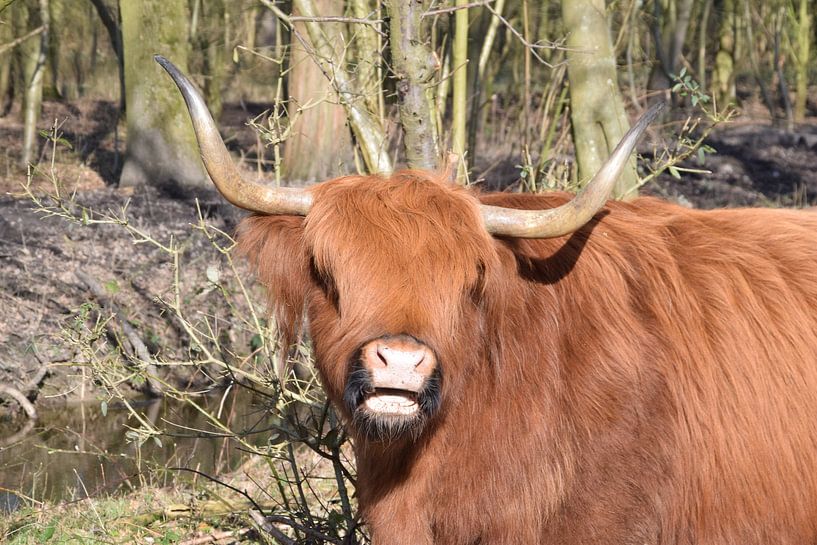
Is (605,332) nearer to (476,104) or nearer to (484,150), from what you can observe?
(476,104)

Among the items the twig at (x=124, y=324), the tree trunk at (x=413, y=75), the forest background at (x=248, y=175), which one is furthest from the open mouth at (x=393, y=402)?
the twig at (x=124, y=324)

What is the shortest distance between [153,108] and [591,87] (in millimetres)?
8125

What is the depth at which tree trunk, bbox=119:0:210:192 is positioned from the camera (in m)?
13.5

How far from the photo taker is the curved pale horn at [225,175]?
3.39 m

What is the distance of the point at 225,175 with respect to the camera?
3500mm

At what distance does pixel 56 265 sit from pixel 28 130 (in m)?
5.58

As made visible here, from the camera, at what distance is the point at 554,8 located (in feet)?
65.2

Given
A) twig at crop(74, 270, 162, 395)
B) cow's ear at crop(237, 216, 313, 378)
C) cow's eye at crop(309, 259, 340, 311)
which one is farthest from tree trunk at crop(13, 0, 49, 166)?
cow's eye at crop(309, 259, 340, 311)

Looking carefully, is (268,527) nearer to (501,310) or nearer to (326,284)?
(326,284)

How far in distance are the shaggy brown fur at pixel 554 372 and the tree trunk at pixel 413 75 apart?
3.20 feet

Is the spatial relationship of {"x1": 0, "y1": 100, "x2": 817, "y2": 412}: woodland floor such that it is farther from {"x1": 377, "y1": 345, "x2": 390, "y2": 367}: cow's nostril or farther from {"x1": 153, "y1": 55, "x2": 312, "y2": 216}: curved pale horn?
{"x1": 377, "y1": 345, "x2": 390, "y2": 367}: cow's nostril

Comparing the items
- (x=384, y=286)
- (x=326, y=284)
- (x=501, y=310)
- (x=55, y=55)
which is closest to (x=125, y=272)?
(x=326, y=284)

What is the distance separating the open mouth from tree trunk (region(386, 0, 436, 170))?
6.26 ft

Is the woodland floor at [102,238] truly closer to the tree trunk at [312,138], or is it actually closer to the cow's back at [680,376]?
the tree trunk at [312,138]
